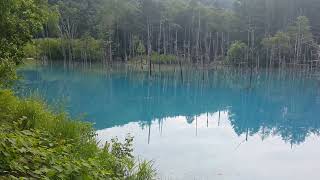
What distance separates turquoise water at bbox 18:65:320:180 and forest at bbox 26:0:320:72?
326 inches

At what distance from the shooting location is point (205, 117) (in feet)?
70.9

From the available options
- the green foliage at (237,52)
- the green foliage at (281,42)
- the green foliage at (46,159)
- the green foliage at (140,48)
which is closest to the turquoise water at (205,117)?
the green foliage at (46,159)

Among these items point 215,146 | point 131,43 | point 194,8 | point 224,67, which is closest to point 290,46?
point 224,67

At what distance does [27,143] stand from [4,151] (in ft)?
1.00

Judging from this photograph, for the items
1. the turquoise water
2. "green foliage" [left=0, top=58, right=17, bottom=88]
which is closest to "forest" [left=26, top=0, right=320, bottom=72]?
the turquoise water

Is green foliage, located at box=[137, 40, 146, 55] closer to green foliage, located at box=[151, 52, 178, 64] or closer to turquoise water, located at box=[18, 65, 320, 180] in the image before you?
green foliage, located at box=[151, 52, 178, 64]

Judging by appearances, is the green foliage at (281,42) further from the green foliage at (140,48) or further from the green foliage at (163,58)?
the green foliage at (140,48)

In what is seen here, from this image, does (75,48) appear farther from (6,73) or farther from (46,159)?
(46,159)

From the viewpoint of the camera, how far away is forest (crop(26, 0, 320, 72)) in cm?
4947

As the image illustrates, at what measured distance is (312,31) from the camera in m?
54.5

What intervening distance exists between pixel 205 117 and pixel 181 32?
116 feet

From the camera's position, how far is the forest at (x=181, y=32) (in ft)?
162

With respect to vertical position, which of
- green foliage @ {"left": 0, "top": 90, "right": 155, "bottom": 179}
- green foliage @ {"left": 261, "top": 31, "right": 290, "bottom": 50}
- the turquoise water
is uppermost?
green foliage @ {"left": 261, "top": 31, "right": 290, "bottom": 50}

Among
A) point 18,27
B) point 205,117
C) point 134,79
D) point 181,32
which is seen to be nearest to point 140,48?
point 181,32
